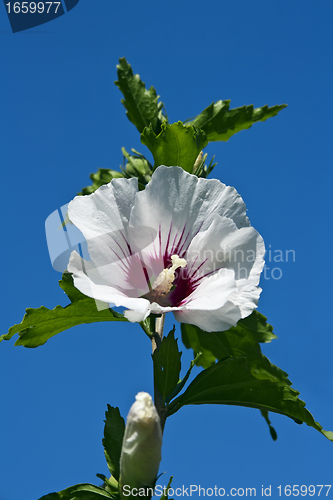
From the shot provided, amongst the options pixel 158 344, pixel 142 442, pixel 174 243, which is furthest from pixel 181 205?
pixel 142 442

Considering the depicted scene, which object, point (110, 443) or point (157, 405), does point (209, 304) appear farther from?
point (110, 443)

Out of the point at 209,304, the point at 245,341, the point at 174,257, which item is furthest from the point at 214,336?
the point at 209,304

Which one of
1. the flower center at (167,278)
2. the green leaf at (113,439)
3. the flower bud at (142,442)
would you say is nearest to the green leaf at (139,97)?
the flower center at (167,278)

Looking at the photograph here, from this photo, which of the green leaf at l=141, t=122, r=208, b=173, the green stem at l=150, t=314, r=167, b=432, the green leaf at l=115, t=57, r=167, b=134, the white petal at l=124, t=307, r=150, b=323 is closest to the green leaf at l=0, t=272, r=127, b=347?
the green stem at l=150, t=314, r=167, b=432

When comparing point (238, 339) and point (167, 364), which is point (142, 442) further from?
point (238, 339)

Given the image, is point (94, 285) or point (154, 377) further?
point (154, 377)

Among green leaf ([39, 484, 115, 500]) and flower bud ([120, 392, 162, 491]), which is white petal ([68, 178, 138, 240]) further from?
green leaf ([39, 484, 115, 500])
